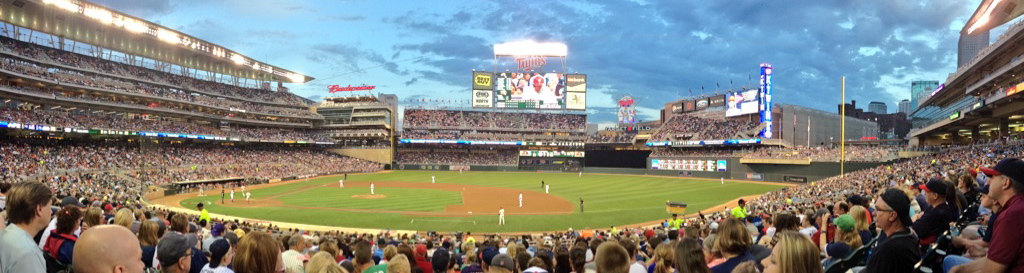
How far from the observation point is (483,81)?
8112cm

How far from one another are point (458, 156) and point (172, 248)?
81.4m

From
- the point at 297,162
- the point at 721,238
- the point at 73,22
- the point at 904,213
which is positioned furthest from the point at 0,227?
the point at 297,162

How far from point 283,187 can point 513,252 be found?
45.0 metres

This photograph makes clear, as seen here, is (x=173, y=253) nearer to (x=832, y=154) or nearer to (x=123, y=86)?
(x=832, y=154)

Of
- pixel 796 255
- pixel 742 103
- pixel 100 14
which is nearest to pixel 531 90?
pixel 742 103

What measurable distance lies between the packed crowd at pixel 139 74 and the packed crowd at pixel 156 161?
28.8ft

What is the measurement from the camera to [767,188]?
4747 cm

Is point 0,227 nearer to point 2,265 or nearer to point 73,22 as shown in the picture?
point 2,265

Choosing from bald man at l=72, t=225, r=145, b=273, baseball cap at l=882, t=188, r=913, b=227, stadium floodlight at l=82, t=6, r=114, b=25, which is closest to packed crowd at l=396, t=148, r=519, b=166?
stadium floodlight at l=82, t=6, r=114, b=25

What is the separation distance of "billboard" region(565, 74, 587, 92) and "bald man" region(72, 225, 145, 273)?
8018 centimetres

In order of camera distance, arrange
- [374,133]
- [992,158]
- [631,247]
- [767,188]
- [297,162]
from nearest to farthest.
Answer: [631,247] < [992,158] < [767,188] < [297,162] < [374,133]

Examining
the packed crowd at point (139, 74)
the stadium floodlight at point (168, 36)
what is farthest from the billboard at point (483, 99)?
the stadium floodlight at point (168, 36)

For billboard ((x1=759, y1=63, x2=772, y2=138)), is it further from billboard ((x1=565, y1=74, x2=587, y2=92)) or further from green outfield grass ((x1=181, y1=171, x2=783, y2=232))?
billboard ((x1=565, y1=74, x2=587, y2=92))

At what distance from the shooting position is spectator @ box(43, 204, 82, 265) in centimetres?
411
